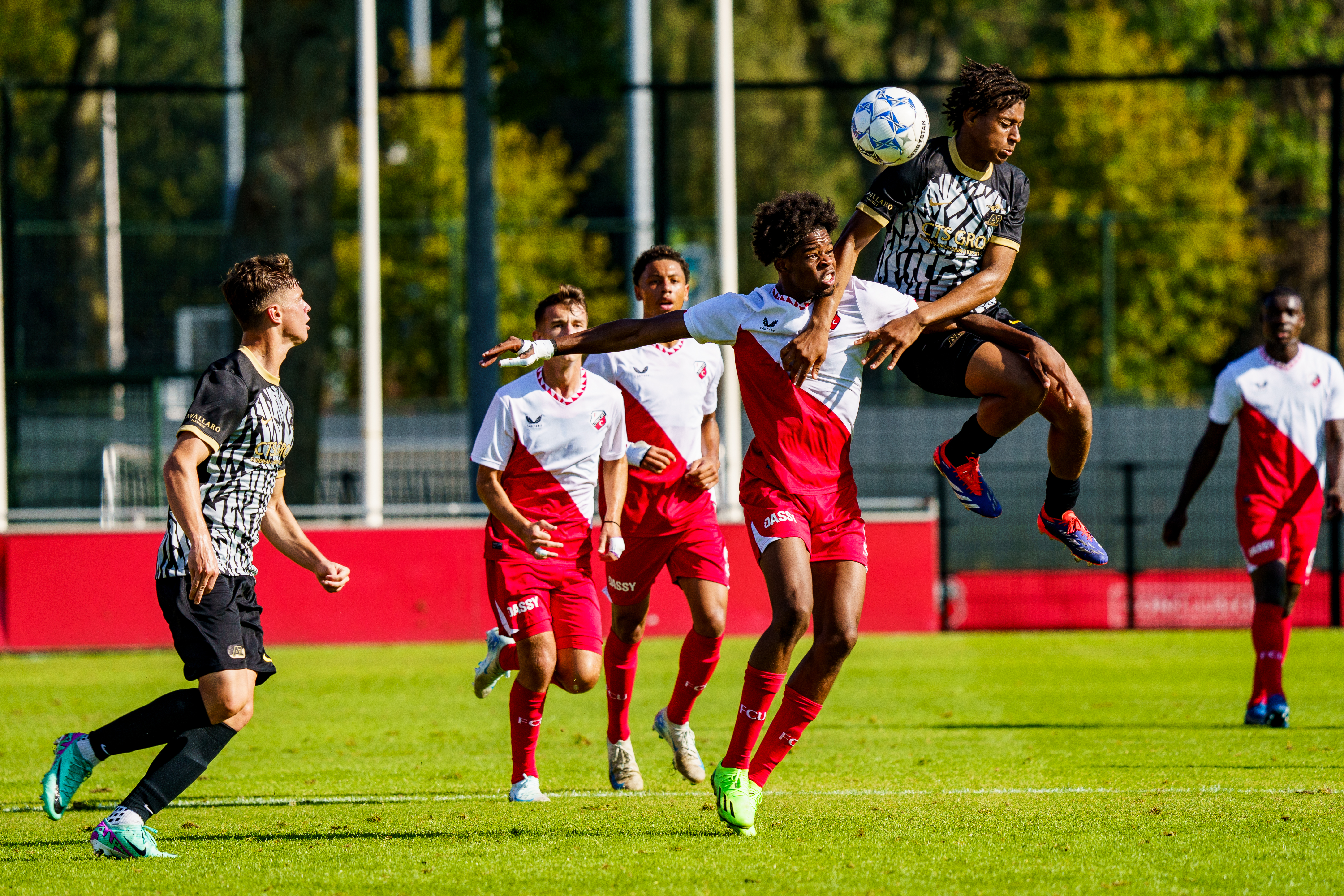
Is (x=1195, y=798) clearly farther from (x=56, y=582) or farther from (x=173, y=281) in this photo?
(x=173, y=281)

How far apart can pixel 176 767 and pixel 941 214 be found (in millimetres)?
3732

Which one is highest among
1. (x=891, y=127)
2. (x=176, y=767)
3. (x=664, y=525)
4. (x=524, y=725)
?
(x=891, y=127)

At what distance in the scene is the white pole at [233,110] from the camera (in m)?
18.6

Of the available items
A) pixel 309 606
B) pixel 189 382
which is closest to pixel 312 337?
pixel 189 382

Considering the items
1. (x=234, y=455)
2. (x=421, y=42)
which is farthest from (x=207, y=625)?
(x=421, y=42)

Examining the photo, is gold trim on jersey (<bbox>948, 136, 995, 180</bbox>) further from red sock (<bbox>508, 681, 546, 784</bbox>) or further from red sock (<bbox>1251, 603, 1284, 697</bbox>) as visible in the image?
red sock (<bbox>1251, 603, 1284, 697</bbox>)

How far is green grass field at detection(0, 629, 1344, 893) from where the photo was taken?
18.1 ft

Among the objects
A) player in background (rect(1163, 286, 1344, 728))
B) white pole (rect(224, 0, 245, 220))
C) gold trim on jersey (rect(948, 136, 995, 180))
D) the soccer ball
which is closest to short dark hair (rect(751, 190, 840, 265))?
the soccer ball

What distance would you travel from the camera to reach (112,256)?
21734 millimetres

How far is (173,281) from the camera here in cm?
1978

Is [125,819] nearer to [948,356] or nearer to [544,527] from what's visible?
[544,527]

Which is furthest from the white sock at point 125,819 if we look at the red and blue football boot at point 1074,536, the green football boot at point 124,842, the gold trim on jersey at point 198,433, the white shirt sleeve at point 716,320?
the red and blue football boot at point 1074,536

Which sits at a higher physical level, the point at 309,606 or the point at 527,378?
the point at 527,378

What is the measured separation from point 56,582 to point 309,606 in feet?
7.44
